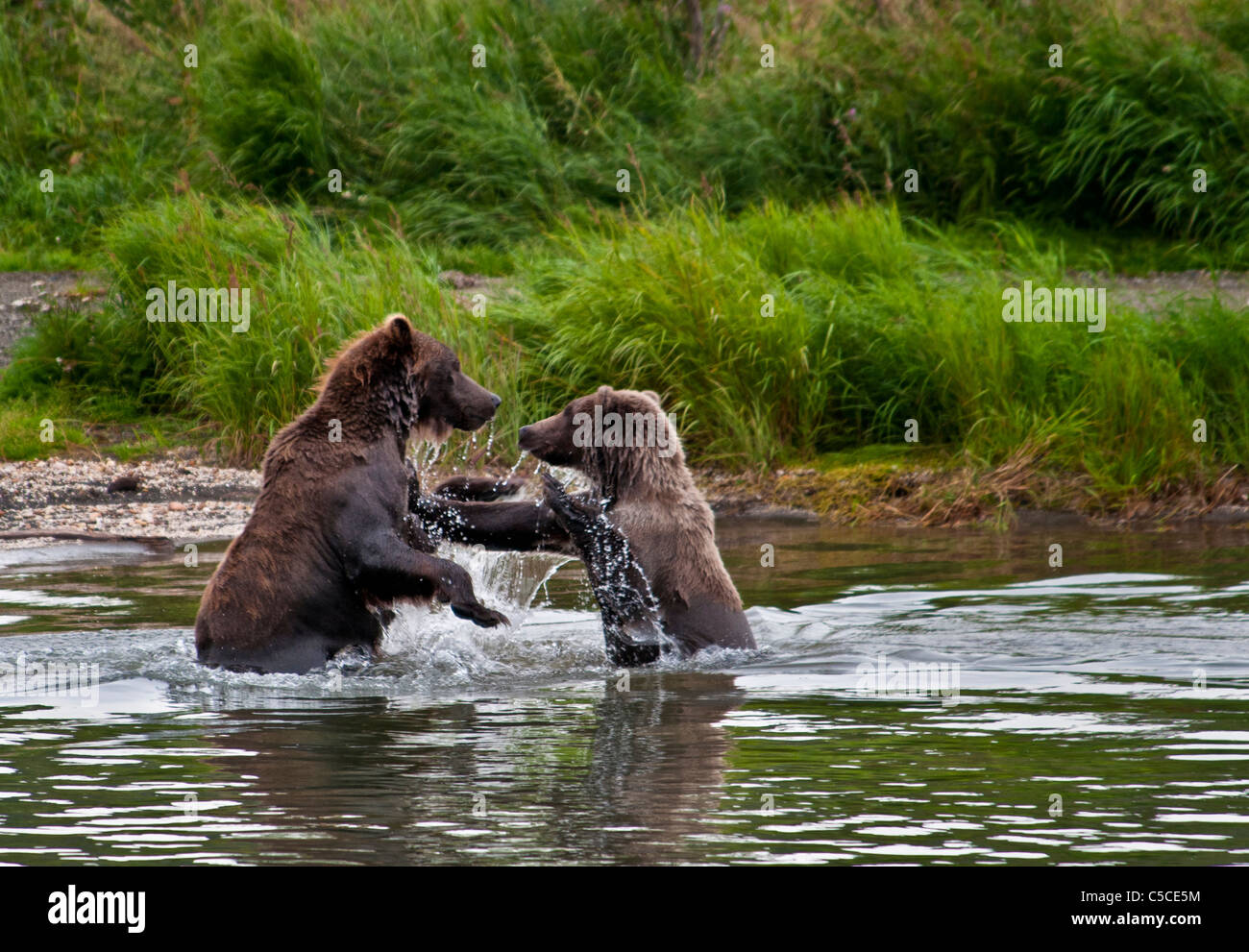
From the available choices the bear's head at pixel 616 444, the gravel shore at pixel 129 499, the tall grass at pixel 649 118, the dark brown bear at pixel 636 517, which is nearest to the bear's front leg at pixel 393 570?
the dark brown bear at pixel 636 517

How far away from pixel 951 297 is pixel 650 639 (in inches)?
222

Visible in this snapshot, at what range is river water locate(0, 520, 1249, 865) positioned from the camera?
4762 millimetres

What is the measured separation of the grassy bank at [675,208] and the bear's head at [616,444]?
3.99 metres

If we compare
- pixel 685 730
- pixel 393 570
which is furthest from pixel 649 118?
pixel 685 730

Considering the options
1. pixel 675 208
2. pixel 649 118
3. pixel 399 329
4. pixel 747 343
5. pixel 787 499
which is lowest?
pixel 787 499

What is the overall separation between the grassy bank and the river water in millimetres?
2463

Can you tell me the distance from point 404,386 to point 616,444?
1051 mm

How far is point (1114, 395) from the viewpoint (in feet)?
37.7

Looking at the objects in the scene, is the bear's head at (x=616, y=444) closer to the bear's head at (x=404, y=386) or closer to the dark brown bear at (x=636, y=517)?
the dark brown bear at (x=636, y=517)

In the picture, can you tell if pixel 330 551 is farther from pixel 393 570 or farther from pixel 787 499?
pixel 787 499

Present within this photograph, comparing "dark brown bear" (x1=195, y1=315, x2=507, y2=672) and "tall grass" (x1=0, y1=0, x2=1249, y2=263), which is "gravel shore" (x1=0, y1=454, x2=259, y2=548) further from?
"dark brown bear" (x1=195, y1=315, x2=507, y2=672)

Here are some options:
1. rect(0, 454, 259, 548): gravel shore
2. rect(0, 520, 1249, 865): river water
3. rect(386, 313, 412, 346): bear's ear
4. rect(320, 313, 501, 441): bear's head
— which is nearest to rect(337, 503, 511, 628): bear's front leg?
rect(0, 520, 1249, 865): river water

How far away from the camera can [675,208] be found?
1352 cm
